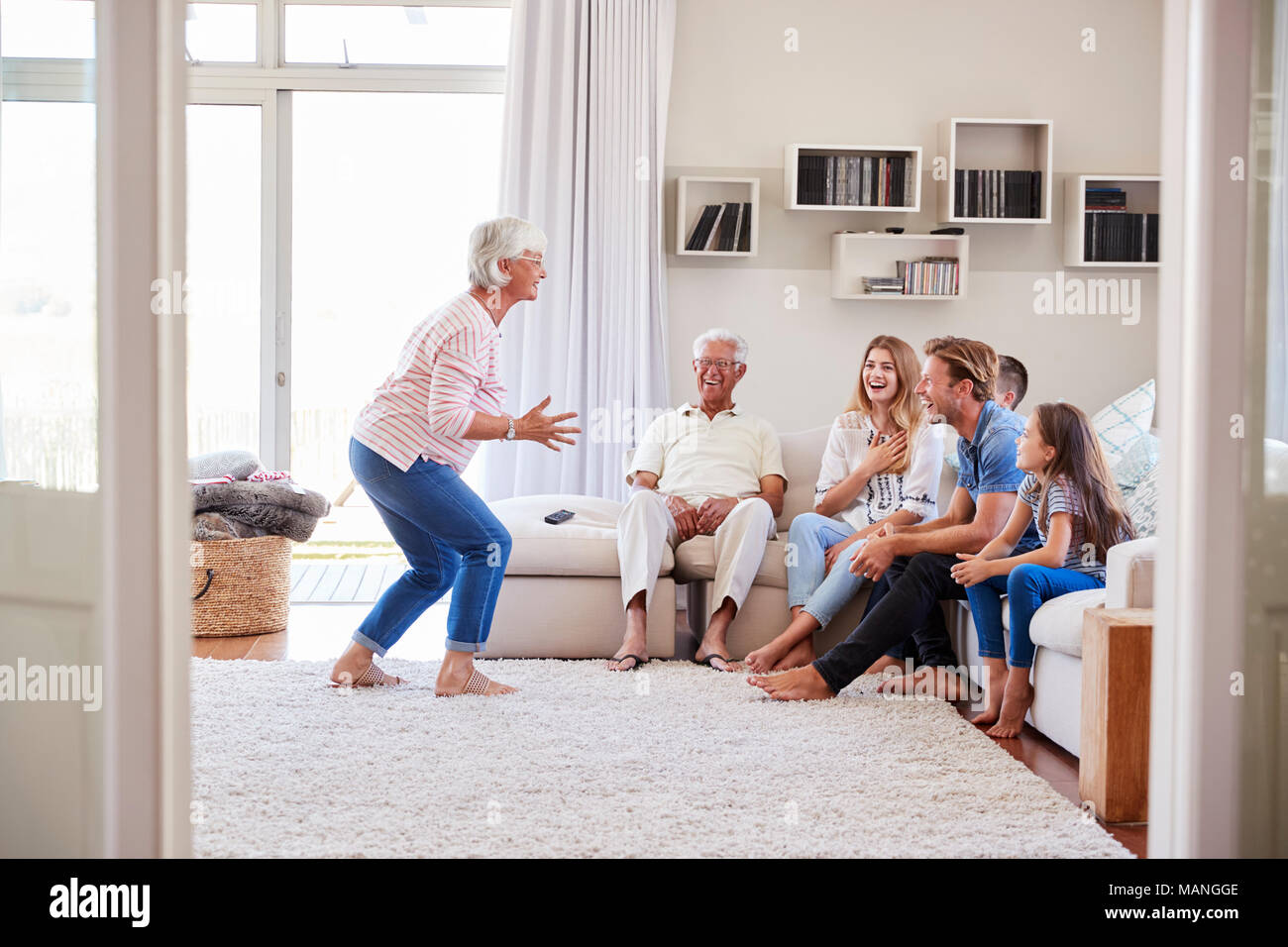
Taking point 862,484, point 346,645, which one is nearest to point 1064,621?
point 862,484

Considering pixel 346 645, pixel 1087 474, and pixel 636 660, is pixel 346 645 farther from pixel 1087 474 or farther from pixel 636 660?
pixel 1087 474

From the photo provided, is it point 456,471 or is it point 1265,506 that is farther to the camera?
point 456,471

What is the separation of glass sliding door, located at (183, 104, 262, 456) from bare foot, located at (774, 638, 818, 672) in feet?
9.70

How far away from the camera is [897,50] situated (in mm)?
5148

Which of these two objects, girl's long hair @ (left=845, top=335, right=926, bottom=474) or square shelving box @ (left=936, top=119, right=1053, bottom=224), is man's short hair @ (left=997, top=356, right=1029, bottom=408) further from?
square shelving box @ (left=936, top=119, right=1053, bottom=224)

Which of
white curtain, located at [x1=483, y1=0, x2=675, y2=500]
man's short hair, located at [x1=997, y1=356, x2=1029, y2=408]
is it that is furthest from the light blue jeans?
white curtain, located at [x1=483, y1=0, x2=675, y2=500]

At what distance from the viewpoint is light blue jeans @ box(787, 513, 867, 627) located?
3453mm

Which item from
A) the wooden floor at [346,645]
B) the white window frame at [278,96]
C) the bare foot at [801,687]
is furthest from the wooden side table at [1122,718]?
the white window frame at [278,96]

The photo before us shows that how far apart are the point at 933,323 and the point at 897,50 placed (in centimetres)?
123

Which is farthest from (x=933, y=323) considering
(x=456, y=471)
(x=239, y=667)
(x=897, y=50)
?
(x=239, y=667)

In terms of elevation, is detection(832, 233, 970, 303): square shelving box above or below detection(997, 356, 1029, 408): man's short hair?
above

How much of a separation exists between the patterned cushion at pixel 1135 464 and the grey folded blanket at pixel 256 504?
110 inches
